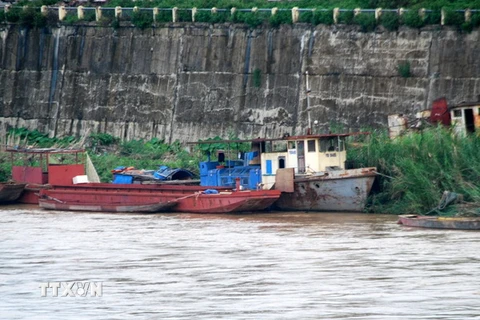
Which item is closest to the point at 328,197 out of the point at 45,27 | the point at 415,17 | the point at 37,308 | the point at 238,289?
the point at 415,17

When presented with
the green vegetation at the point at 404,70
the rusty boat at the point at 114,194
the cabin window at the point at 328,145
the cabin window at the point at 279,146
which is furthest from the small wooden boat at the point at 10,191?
the green vegetation at the point at 404,70

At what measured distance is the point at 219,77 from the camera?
46.6 m

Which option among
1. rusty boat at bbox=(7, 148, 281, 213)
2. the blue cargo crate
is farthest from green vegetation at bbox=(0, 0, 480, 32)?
→ the blue cargo crate

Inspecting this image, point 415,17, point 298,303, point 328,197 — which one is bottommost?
point 298,303

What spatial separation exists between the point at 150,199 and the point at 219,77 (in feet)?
37.1

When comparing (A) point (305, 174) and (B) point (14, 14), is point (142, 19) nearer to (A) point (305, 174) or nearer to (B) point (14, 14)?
(B) point (14, 14)

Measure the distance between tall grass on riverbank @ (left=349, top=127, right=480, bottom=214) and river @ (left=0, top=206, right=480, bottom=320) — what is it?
104cm

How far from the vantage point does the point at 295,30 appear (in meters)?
45.4

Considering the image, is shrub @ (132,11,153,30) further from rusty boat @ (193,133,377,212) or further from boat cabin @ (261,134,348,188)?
boat cabin @ (261,134,348,188)

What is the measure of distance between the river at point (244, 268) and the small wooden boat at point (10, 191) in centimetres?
636

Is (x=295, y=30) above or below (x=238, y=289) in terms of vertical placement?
above

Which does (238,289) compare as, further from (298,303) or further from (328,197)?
(328,197)

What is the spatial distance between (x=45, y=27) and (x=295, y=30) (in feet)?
41.0

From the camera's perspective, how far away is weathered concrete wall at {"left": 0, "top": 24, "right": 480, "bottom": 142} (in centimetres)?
4200
